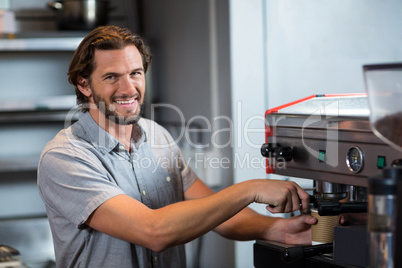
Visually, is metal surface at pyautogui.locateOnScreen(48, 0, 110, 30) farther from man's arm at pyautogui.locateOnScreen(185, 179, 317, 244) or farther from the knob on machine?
the knob on machine

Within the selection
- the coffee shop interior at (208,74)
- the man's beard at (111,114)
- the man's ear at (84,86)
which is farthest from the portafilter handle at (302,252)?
the man's ear at (84,86)

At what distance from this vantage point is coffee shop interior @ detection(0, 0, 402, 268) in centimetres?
159

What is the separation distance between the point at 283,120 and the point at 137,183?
490 millimetres

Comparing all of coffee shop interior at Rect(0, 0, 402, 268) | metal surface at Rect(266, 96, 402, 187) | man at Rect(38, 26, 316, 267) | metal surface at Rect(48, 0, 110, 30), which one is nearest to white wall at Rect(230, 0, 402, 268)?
coffee shop interior at Rect(0, 0, 402, 268)

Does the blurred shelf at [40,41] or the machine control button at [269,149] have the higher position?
the blurred shelf at [40,41]

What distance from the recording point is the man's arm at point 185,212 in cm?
99

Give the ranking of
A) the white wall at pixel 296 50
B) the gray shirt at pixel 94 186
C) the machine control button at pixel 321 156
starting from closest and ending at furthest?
the machine control button at pixel 321 156 < the gray shirt at pixel 94 186 < the white wall at pixel 296 50

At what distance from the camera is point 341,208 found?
892 mm

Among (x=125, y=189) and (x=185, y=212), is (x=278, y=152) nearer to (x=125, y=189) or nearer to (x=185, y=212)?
(x=185, y=212)

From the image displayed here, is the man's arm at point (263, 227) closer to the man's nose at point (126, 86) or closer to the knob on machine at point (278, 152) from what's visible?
the knob on machine at point (278, 152)

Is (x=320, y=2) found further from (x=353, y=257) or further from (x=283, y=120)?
(x=353, y=257)

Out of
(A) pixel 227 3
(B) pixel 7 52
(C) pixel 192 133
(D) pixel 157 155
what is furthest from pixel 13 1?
(D) pixel 157 155

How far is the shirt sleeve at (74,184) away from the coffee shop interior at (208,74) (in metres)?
0.56

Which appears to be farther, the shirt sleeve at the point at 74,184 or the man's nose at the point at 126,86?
the man's nose at the point at 126,86
